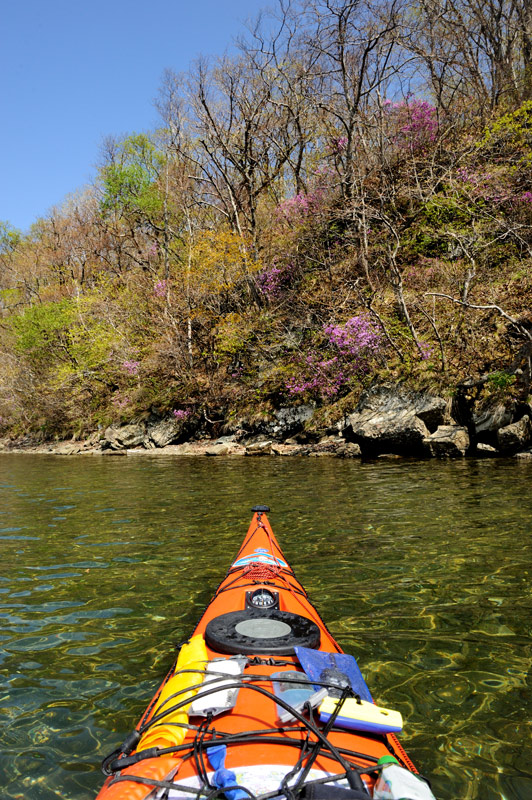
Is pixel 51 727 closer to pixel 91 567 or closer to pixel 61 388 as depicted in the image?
→ pixel 91 567

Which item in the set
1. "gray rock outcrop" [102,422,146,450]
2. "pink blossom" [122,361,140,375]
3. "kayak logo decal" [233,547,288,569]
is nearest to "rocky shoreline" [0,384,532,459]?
"gray rock outcrop" [102,422,146,450]

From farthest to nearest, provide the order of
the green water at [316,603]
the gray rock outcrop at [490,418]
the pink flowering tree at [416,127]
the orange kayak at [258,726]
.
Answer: the pink flowering tree at [416,127]
the gray rock outcrop at [490,418]
the green water at [316,603]
the orange kayak at [258,726]

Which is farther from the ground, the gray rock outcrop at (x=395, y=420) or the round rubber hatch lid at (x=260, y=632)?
the gray rock outcrop at (x=395, y=420)

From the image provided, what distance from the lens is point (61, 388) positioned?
78.7 feet

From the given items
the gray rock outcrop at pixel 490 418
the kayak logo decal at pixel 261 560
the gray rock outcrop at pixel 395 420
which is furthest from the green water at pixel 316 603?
the gray rock outcrop at pixel 395 420

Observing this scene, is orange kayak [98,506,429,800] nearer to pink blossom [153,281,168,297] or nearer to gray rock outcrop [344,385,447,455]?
gray rock outcrop [344,385,447,455]

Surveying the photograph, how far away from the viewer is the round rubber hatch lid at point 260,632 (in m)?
2.43

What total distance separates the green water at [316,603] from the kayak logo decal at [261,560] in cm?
45

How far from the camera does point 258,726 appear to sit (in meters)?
1.89

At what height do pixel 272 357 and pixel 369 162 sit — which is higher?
pixel 369 162

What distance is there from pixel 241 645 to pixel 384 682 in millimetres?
1059

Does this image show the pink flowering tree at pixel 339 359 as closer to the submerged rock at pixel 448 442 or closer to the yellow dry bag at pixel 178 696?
the submerged rock at pixel 448 442

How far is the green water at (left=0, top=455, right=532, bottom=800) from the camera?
7.85 feet

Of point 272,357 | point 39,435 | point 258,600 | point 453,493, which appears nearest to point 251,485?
point 453,493
